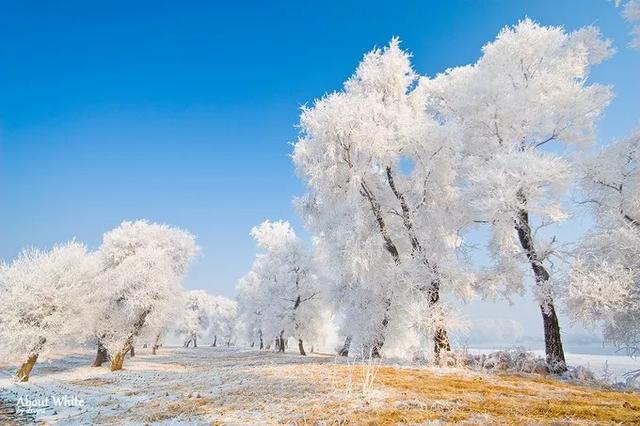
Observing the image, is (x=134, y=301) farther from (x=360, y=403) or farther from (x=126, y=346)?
(x=360, y=403)

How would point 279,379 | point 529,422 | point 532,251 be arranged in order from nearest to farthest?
point 529,422, point 279,379, point 532,251

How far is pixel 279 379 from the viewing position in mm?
10297

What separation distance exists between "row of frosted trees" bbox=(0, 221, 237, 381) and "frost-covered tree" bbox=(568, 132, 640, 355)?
935 inches

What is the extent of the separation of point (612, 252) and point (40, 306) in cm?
2546

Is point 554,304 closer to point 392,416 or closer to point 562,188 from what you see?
point 562,188

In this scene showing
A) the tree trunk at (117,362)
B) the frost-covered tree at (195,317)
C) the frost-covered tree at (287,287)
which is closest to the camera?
the tree trunk at (117,362)

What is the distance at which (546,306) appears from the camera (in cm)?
1298

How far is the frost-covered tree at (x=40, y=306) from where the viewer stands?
19.6m

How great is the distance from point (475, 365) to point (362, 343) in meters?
7.91

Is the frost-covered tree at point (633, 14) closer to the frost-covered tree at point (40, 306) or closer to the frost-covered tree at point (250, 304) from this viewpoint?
the frost-covered tree at point (40, 306)

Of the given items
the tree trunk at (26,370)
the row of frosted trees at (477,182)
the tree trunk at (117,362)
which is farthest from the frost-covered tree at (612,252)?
the tree trunk at (117,362)

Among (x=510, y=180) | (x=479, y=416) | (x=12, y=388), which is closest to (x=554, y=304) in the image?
(x=510, y=180)

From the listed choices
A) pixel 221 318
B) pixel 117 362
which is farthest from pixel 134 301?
pixel 221 318

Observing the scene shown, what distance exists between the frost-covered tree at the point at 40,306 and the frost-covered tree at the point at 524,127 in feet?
70.7
